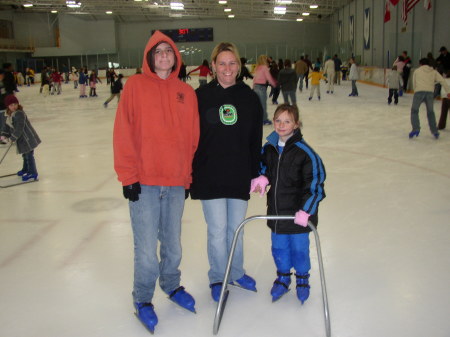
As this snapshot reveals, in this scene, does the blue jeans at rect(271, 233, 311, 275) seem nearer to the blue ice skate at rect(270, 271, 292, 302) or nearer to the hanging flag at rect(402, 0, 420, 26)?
the blue ice skate at rect(270, 271, 292, 302)

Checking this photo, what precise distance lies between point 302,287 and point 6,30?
3730 centimetres

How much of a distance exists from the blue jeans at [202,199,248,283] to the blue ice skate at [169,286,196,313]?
19 cm

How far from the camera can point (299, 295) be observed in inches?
99.0

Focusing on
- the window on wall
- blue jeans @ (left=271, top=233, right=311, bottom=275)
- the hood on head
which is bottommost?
blue jeans @ (left=271, top=233, right=311, bottom=275)

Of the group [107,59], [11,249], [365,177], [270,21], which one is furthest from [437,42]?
[107,59]

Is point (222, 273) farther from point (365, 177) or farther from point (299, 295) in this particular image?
point (365, 177)

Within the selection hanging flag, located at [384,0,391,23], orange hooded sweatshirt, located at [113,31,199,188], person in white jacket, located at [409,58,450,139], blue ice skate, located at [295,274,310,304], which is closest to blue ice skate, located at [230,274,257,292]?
blue ice skate, located at [295,274,310,304]

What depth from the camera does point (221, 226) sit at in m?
2.42

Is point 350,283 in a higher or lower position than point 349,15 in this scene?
lower

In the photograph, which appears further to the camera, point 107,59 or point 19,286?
point 107,59

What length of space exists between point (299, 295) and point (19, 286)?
1.66 metres

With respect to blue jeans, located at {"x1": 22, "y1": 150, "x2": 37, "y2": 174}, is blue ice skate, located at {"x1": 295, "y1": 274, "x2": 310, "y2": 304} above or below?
below

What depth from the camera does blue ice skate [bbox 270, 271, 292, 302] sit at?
8.35 ft

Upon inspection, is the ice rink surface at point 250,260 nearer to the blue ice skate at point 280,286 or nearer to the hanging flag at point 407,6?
the blue ice skate at point 280,286
